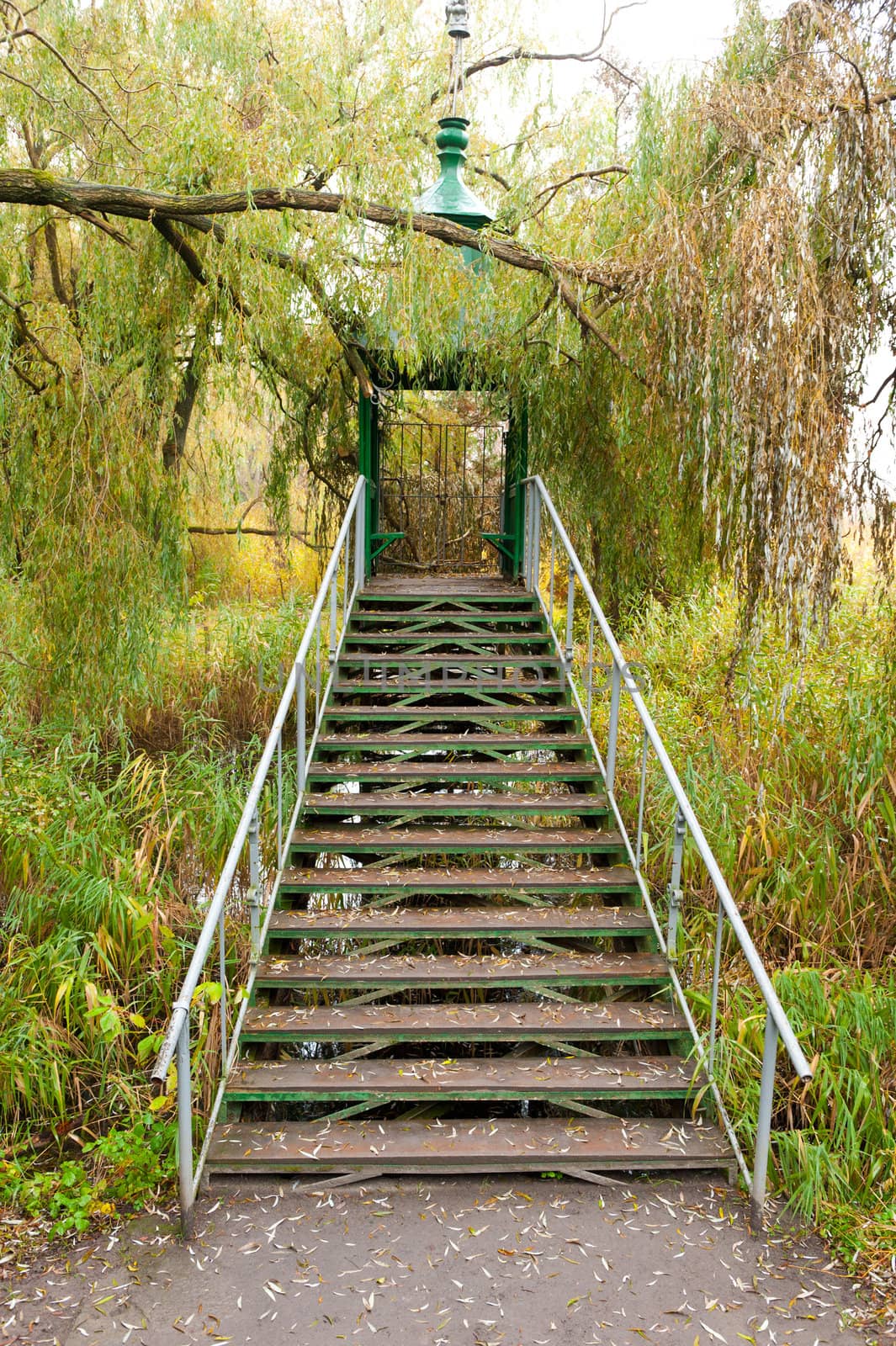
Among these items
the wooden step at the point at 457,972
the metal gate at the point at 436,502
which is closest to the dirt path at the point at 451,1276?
the wooden step at the point at 457,972

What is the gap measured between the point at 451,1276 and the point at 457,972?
1.54 meters

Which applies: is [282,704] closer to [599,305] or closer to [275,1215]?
[275,1215]

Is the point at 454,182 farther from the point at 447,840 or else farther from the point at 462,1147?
the point at 462,1147

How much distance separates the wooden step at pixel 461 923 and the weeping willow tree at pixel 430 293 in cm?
191

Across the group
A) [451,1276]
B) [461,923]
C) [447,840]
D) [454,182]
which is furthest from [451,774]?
[454,182]

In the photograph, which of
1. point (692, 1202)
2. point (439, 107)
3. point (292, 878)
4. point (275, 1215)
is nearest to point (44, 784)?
point (292, 878)

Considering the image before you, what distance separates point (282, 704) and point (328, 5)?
28.0 feet

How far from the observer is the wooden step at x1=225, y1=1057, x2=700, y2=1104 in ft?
13.7

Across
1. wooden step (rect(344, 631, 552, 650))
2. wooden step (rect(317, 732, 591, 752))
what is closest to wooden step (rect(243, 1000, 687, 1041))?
wooden step (rect(317, 732, 591, 752))

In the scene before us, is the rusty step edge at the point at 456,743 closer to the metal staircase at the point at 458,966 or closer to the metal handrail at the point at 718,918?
the metal staircase at the point at 458,966

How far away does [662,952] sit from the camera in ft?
16.5

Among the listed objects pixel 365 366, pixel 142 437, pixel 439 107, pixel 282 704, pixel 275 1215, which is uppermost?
Result: pixel 439 107

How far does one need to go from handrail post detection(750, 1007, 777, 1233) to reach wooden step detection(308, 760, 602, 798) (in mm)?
2631

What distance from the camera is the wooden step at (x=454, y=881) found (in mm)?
5344
